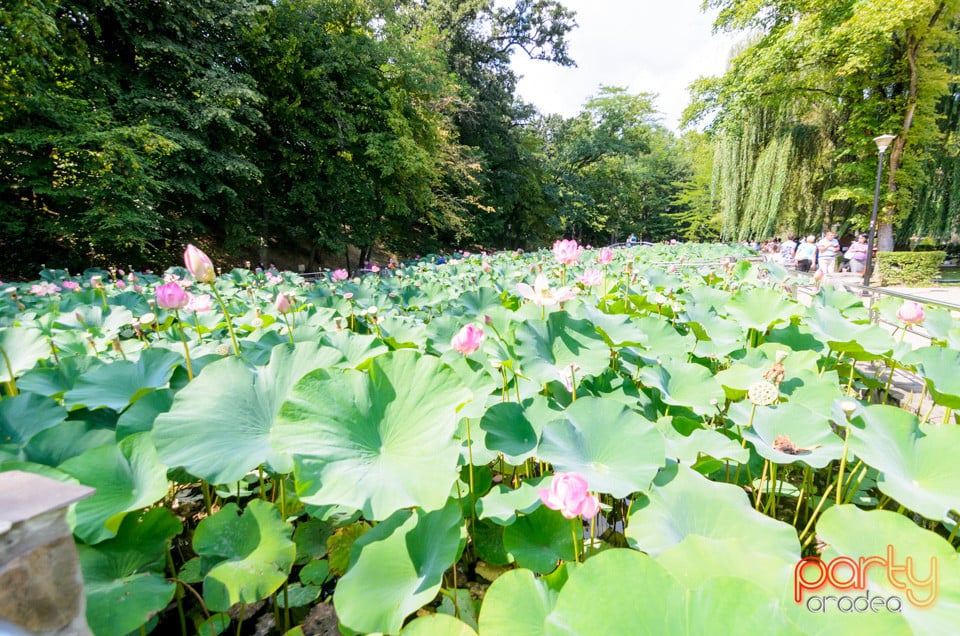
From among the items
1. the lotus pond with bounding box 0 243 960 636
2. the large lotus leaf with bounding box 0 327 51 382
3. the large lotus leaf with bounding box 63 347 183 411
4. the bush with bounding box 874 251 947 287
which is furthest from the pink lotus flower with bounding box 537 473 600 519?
the bush with bounding box 874 251 947 287

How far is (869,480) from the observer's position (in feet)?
3.77

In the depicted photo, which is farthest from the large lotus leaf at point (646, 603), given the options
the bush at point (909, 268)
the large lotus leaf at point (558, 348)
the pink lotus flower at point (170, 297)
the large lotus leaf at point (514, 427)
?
the bush at point (909, 268)

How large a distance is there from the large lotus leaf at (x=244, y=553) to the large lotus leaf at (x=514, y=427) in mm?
413

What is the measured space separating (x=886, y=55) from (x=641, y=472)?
14.4 meters

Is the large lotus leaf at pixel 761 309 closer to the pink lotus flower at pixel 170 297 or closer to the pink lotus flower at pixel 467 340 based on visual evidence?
the pink lotus flower at pixel 467 340

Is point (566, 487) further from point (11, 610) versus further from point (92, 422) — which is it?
point (92, 422)

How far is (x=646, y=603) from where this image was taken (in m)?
0.47

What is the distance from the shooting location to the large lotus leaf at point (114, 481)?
671mm

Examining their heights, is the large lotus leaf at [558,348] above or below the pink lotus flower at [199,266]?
below

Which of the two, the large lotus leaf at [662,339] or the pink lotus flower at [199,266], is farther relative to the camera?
the large lotus leaf at [662,339]

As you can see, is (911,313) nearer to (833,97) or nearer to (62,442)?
(62,442)

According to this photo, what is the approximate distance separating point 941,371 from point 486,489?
1.25m

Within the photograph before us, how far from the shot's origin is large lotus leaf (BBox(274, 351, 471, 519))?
0.65 meters

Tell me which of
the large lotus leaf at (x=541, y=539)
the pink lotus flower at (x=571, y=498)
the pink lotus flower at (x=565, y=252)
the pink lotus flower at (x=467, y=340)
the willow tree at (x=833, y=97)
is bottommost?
the large lotus leaf at (x=541, y=539)
